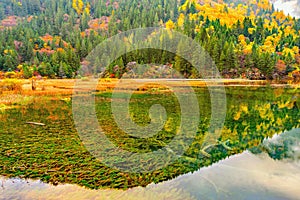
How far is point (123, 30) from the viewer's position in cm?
11744

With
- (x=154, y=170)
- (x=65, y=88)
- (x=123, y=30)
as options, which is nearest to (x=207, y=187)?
(x=154, y=170)

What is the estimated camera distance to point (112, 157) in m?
11.1

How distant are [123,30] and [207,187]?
11427 centimetres

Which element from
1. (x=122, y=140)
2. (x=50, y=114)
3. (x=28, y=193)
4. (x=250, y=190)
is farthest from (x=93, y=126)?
(x=250, y=190)

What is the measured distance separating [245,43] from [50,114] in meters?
92.3

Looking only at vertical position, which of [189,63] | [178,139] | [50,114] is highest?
[178,139]

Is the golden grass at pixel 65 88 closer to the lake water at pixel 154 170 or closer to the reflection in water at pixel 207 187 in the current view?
the lake water at pixel 154 170

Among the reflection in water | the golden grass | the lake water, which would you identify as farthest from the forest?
the reflection in water

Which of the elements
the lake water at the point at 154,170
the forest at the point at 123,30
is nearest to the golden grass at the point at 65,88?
the lake water at the point at 154,170

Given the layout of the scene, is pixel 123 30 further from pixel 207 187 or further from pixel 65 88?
pixel 207 187

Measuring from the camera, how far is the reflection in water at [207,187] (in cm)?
795

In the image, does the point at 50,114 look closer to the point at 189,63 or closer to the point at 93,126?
the point at 93,126

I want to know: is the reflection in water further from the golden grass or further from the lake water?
the golden grass

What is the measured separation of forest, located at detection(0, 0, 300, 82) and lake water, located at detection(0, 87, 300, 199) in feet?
168
